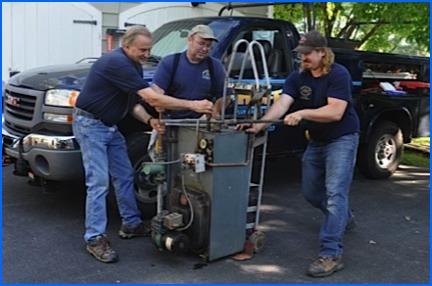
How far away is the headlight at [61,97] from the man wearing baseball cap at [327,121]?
1.60 meters

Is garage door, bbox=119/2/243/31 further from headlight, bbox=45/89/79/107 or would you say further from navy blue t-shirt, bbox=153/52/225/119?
navy blue t-shirt, bbox=153/52/225/119

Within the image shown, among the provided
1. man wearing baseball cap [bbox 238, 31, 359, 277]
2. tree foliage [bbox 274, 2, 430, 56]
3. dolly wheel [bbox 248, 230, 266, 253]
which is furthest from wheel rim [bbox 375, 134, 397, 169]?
dolly wheel [bbox 248, 230, 266, 253]

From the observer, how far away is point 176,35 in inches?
248

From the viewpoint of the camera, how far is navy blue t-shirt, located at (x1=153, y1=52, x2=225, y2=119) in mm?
4547

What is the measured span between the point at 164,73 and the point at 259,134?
0.88m

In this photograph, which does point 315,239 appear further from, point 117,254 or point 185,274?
point 117,254

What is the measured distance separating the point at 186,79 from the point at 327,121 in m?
1.15

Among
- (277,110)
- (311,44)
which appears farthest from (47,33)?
(311,44)

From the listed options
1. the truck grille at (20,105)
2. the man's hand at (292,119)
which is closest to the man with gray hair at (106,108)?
the man's hand at (292,119)

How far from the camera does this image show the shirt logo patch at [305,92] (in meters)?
4.35

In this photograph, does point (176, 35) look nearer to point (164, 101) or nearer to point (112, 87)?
point (112, 87)

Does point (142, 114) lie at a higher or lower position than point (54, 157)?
higher

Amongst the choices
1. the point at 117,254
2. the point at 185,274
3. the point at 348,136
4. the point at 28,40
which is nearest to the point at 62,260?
the point at 117,254

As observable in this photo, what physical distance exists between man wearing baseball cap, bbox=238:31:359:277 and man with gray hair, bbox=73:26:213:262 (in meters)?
0.74
